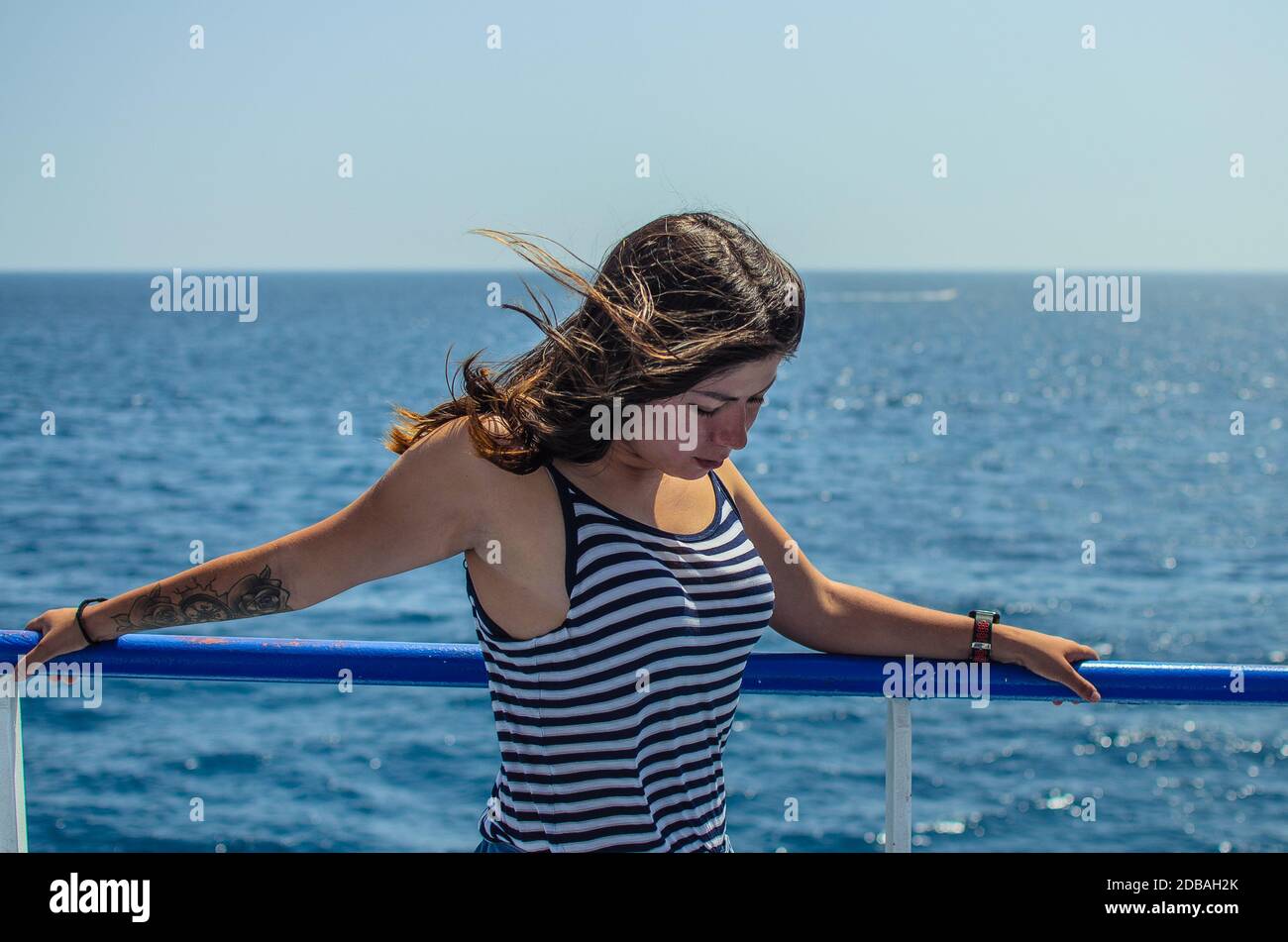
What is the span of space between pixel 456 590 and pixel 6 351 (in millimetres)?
59927

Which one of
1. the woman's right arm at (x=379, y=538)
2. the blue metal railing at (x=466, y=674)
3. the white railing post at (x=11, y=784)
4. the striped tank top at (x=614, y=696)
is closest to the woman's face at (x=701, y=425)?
the striped tank top at (x=614, y=696)

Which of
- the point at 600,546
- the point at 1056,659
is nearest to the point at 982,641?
the point at 1056,659

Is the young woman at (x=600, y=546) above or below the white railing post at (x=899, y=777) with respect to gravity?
above

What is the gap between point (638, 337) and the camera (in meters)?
2.04

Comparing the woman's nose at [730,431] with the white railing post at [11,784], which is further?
the white railing post at [11,784]

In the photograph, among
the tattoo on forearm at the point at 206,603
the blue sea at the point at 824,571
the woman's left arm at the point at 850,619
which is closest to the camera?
the tattoo on forearm at the point at 206,603

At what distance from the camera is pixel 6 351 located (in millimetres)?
73625

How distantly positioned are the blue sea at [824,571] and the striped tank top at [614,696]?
11.0ft

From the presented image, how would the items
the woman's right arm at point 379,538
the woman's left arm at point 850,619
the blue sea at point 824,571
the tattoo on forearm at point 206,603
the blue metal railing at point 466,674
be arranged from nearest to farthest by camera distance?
the woman's right arm at point 379,538, the tattoo on forearm at point 206,603, the blue metal railing at point 466,674, the woman's left arm at point 850,619, the blue sea at point 824,571

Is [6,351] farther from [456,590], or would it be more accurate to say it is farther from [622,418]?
[622,418]

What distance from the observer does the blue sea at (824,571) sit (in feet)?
49.1

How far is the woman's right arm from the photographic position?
2.02m

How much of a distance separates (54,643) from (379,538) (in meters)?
0.74

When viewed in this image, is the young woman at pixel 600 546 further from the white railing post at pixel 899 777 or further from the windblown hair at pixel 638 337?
the white railing post at pixel 899 777
